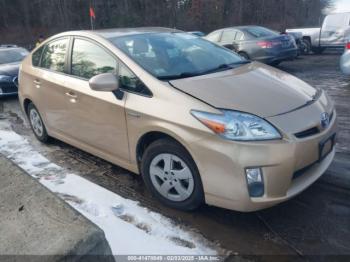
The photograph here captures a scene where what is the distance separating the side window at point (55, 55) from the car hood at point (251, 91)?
5.95 ft

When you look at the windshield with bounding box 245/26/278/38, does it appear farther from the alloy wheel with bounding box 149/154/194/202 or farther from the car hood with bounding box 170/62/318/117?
the alloy wheel with bounding box 149/154/194/202

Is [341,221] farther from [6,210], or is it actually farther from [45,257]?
[6,210]

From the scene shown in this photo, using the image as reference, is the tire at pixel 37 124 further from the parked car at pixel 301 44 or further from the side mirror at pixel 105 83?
the parked car at pixel 301 44

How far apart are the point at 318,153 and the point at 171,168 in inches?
48.6

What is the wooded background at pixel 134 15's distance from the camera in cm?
3105

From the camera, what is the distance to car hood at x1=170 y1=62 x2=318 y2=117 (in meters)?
2.82

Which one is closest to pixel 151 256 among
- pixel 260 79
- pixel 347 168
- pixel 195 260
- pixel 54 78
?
pixel 195 260

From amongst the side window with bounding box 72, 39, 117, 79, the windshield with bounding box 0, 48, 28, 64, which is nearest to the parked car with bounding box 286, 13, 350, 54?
the windshield with bounding box 0, 48, 28, 64

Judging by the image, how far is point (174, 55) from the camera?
3650mm

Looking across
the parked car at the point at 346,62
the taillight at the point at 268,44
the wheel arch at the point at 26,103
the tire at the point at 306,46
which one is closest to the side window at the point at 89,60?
the wheel arch at the point at 26,103

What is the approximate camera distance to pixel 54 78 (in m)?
4.25

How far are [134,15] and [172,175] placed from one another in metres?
31.6

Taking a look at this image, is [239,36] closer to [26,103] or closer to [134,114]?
[26,103]

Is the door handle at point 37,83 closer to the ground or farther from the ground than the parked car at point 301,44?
farther from the ground
